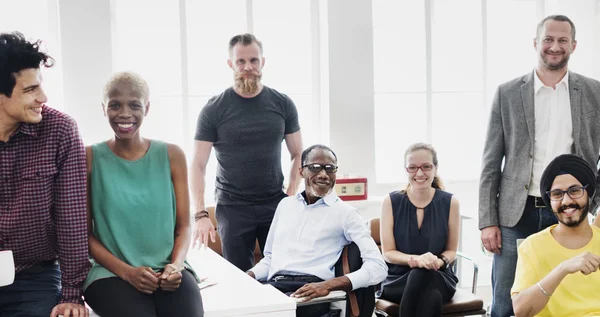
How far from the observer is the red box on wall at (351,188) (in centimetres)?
455

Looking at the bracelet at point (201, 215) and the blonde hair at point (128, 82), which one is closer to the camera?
the blonde hair at point (128, 82)

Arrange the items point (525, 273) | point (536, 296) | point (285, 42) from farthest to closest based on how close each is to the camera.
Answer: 1. point (285, 42)
2. point (525, 273)
3. point (536, 296)

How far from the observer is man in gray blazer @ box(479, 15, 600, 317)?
2955mm

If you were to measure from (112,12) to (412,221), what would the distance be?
261cm

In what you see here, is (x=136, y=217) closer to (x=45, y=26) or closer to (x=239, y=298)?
(x=239, y=298)

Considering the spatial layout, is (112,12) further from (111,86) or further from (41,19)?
(111,86)

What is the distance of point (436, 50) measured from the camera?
17.5ft

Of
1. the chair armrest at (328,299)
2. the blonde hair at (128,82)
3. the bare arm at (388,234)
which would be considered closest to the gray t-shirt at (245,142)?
the bare arm at (388,234)

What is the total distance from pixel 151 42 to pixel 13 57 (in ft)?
8.97

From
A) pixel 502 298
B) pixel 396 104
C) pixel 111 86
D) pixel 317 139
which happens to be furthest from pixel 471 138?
pixel 111 86

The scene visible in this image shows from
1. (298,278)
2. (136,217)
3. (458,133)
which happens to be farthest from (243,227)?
Result: (458,133)

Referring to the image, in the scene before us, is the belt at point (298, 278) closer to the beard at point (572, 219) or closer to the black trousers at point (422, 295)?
the black trousers at point (422, 295)

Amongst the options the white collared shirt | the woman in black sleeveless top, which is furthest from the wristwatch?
the white collared shirt

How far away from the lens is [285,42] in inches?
197
